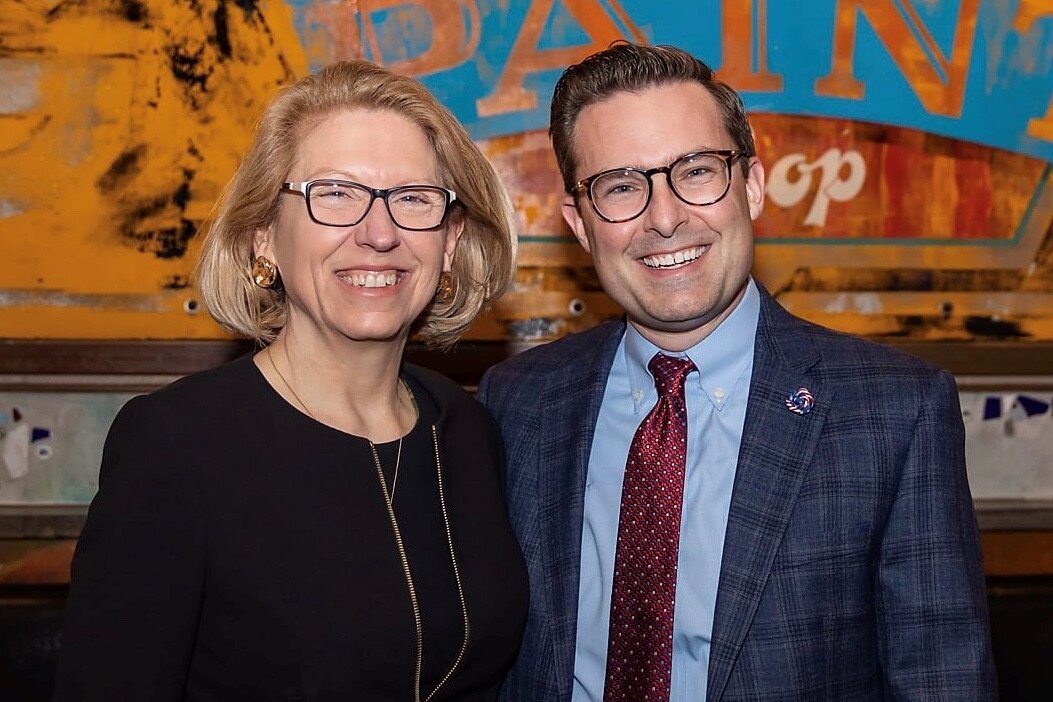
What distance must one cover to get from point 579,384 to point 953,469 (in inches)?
25.0

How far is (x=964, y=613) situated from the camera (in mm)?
1666

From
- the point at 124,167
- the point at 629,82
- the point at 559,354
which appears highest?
the point at 124,167

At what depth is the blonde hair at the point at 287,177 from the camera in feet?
5.82

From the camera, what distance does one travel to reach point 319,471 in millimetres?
1696

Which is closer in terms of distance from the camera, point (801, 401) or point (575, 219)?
point (801, 401)

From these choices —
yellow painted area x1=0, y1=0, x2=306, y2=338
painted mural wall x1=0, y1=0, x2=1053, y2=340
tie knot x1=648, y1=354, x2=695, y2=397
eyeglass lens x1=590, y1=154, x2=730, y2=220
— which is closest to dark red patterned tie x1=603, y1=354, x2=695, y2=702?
tie knot x1=648, y1=354, x2=695, y2=397

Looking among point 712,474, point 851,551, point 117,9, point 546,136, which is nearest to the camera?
point 851,551

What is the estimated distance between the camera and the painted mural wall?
9.10 ft

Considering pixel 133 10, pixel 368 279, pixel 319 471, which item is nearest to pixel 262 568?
pixel 319 471

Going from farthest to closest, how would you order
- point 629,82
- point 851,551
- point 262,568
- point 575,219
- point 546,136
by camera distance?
point 546,136, point 575,219, point 629,82, point 851,551, point 262,568

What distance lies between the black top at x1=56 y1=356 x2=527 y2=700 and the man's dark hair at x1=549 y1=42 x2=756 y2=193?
63cm

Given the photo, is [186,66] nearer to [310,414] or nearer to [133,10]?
[133,10]

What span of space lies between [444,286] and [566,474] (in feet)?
1.26

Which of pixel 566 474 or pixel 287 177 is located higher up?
pixel 287 177
